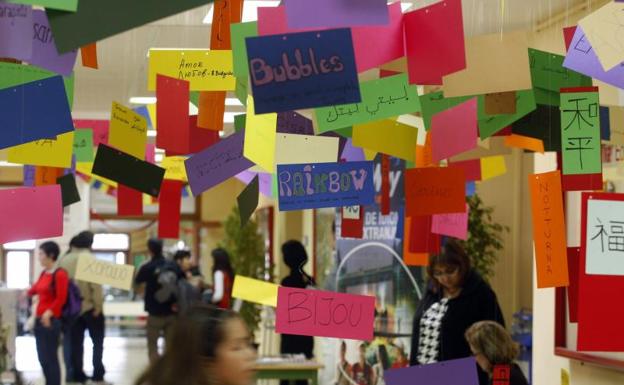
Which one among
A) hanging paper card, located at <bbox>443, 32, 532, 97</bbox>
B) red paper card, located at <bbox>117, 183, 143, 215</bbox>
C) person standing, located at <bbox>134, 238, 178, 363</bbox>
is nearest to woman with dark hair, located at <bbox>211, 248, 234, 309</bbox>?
person standing, located at <bbox>134, 238, 178, 363</bbox>

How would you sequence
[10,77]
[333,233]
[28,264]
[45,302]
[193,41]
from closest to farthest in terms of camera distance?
[10,77]
[193,41]
[45,302]
[333,233]
[28,264]

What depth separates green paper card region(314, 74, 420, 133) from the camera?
317cm

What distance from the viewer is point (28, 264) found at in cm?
1973

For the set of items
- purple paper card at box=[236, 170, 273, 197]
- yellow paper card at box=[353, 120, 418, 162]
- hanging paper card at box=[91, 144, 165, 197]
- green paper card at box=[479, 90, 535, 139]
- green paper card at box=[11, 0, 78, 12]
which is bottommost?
hanging paper card at box=[91, 144, 165, 197]

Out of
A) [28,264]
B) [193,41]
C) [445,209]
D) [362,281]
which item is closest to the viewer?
[445,209]

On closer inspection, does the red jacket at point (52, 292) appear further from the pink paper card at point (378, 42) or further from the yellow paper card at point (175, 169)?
the pink paper card at point (378, 42)

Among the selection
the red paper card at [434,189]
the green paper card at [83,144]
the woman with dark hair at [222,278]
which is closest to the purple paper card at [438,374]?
the red paper card at [434,189]

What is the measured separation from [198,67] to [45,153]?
54 centimetres

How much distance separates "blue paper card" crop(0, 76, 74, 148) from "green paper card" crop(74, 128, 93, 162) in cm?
153

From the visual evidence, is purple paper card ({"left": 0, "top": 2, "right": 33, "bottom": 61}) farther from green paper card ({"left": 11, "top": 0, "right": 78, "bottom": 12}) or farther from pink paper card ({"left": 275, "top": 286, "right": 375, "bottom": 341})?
pink paper card ({"left": 275, "top": 286, "right": 375, "bottom": 341})

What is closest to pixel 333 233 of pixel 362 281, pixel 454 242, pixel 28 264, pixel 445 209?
pixel 362 281

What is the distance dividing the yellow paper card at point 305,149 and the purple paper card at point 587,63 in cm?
89

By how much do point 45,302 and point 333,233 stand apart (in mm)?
2795

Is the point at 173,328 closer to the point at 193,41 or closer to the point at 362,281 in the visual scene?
the point at 193,41
